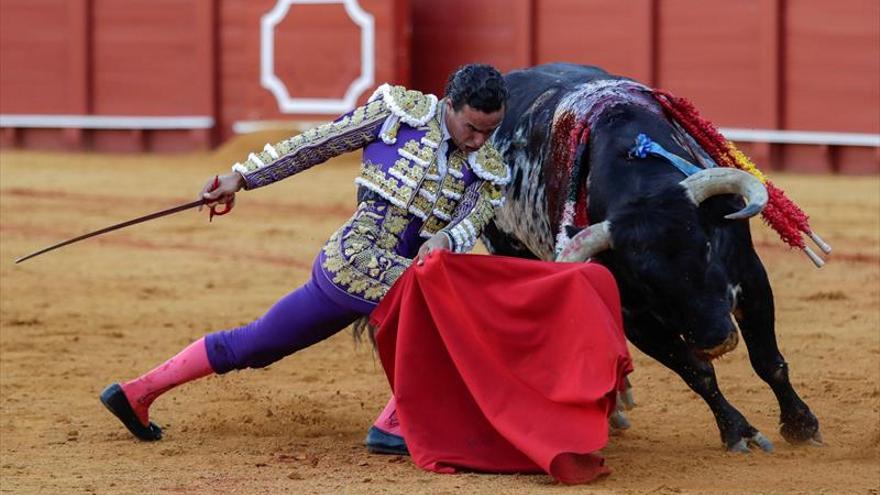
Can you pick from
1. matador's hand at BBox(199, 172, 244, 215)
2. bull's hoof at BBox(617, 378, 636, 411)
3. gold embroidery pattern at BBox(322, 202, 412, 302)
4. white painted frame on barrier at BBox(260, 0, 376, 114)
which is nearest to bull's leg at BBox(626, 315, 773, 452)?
bull's hoof at BBox(617, 378, 636, 411)

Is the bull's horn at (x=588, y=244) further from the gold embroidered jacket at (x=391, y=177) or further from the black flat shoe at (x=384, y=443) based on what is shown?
the black flat shoe at (x=384, y=443)

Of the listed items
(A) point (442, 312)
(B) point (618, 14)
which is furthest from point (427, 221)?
(B) point (618, 14)

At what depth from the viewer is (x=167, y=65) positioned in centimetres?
1077

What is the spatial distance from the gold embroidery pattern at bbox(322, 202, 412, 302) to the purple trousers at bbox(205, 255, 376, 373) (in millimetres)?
26

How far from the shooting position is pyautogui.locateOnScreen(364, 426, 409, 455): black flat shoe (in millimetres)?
3467

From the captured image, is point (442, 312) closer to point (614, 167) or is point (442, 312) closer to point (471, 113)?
point (471, 113)

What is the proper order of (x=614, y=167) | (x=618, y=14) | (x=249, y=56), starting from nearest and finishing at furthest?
(x=614, y=167) < (x=618, y=14) < (x=249, y=56)

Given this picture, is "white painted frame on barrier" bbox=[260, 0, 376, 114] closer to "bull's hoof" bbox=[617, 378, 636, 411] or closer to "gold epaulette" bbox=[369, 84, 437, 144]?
"bull's hoof" bbox=[617, 378, 636, 411]

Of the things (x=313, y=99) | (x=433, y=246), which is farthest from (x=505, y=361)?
(x=313, y=99)

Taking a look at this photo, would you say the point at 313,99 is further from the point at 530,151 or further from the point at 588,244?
the point at 588,244

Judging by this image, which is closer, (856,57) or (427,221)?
(427,221)

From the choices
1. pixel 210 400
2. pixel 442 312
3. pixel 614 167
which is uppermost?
pixel 614 167

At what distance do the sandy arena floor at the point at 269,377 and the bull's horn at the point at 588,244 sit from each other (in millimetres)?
442

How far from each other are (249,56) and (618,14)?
8.25 ft
